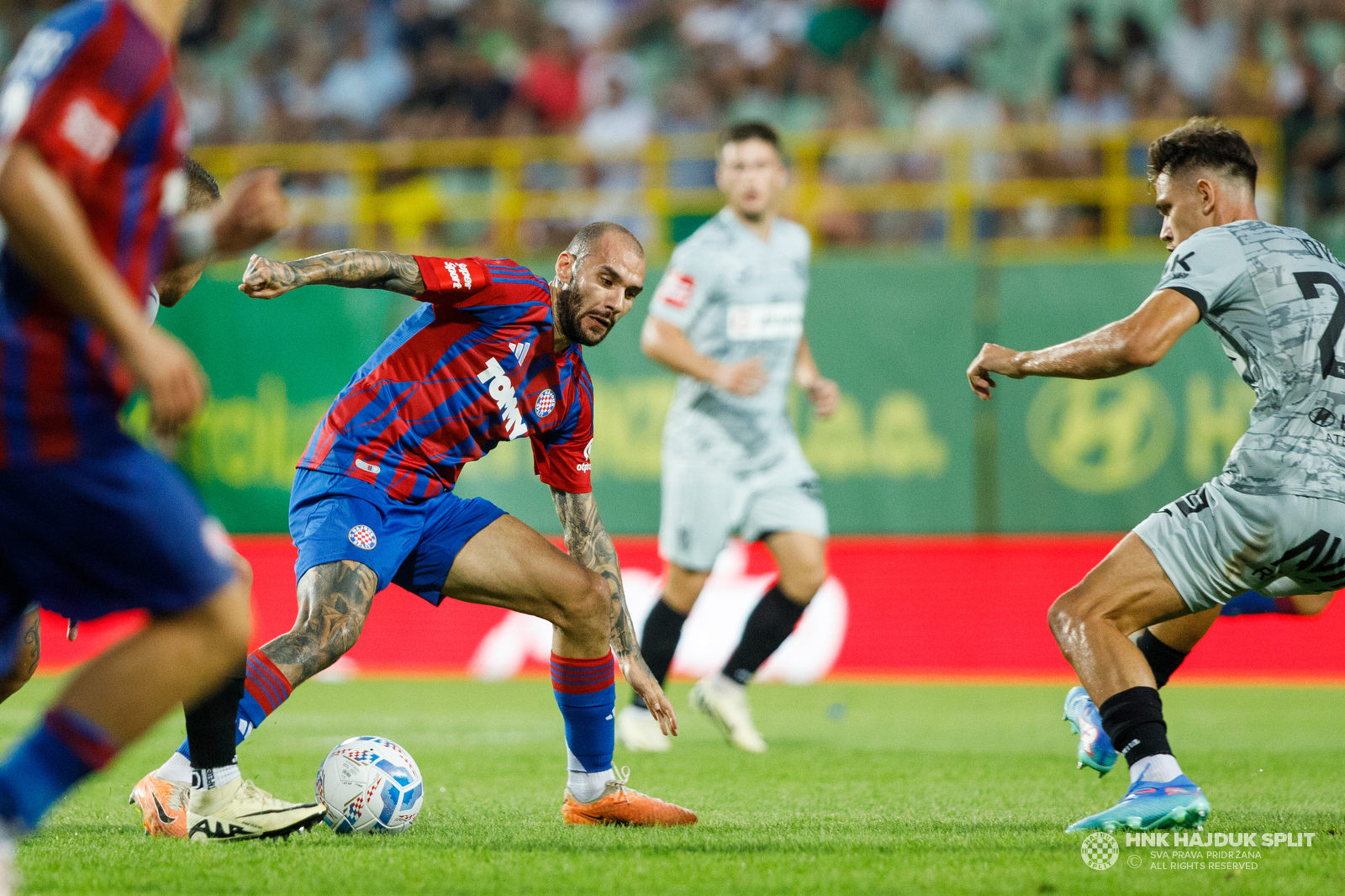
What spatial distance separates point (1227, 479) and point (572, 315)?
2.15 m

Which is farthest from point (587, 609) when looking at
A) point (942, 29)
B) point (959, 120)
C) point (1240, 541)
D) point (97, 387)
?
point (942, 29)

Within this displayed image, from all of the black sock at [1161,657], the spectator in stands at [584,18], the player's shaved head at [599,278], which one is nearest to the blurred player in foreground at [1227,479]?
the black sock at [1161,657]

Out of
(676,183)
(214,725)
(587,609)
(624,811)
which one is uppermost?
(676,183)

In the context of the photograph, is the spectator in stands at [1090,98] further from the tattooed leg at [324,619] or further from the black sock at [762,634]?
the tattooed leg at [324,619]

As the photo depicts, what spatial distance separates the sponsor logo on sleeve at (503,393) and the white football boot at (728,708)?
273 cm

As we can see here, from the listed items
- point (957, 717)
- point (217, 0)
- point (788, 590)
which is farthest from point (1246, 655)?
point (217, 0)

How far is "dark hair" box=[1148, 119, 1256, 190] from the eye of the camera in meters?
4.98

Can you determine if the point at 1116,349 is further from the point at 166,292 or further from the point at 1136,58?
the point at 1136,58

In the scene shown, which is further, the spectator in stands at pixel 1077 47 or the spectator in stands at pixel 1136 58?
the spectator in stands at pixel 1077 47

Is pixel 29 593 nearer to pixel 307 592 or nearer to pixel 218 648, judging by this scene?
pixel 218 648

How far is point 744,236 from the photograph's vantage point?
8.32 meters

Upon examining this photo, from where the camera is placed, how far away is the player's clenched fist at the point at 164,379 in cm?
292

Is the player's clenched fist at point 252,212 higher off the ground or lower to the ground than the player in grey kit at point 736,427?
higher

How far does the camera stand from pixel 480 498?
Result: 201 inches
